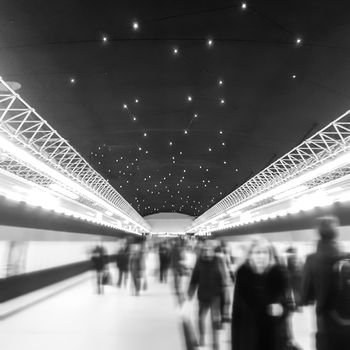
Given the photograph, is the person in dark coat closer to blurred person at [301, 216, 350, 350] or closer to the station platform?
blurred person at [301, 216, 350, 350]

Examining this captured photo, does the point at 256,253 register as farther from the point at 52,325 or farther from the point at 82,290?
the point at 82,290

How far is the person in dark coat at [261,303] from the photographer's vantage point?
9.56ft

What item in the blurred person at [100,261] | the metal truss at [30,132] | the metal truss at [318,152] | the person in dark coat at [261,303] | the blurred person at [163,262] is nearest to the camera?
the person in dark coat at [261,303]

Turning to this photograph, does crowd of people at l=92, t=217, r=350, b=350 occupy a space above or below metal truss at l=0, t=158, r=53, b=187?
below

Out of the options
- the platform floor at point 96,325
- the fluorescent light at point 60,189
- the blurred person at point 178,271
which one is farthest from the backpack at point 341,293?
the fluorescent light at point 60,189

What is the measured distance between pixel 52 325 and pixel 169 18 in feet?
24.9

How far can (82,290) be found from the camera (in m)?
12.6

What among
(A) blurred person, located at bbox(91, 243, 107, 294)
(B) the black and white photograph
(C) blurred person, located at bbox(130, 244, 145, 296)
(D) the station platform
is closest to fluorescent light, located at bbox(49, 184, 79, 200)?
(B) the black and white photograph

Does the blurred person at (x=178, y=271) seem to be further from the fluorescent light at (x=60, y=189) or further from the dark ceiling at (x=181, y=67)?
the fluorescent light at (x=60, y=189)

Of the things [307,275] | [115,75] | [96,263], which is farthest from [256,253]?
[115,75]

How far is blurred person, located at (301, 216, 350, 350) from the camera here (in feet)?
9.18

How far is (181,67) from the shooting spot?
41.1ft

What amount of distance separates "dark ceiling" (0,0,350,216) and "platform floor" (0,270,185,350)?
275 inches

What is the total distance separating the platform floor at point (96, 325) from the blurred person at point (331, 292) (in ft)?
10.4
